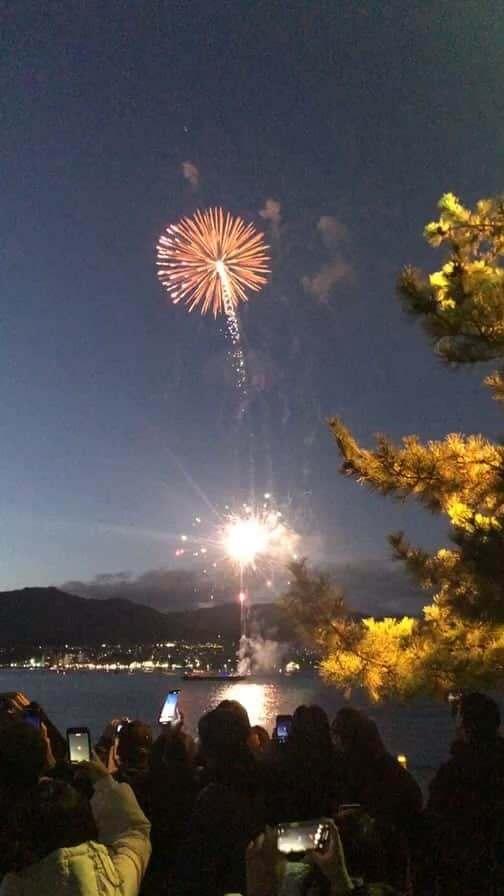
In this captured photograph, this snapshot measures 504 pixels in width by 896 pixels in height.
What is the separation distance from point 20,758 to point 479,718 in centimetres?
190

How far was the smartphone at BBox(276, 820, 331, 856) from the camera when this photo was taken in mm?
2064

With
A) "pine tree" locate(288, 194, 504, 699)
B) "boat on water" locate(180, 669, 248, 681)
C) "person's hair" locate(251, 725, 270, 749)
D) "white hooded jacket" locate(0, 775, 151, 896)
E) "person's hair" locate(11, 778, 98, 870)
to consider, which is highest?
"boat on water" locate(180, 669, 248, 681)

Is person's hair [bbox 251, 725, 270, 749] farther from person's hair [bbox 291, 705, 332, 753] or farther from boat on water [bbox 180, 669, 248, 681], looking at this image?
A: boat on water [bbox 180, 669, 248, 681]

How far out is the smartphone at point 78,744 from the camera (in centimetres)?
410

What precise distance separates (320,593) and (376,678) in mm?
841

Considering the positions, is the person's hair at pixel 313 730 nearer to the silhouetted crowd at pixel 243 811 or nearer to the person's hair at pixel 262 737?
the silhouetted crowd at pixel 243 811

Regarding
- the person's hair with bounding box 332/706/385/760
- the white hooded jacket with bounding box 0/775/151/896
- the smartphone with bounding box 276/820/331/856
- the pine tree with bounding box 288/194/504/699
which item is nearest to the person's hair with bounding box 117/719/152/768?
the person's hair with bounding box 332/706/385/760

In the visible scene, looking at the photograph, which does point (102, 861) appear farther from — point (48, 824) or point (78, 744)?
point (78, 744)

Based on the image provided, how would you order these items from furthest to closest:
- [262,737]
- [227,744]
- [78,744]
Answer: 1. [262,737]
2. [78,744]
3. [227,744]

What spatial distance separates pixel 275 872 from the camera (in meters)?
2.12

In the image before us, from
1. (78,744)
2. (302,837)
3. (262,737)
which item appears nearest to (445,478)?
(262,737)

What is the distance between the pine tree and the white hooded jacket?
12.0 ft

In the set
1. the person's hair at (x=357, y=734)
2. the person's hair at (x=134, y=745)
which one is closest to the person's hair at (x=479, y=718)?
the person's hair at (x=357, y=734)

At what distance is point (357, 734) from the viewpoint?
3.36 metres
